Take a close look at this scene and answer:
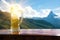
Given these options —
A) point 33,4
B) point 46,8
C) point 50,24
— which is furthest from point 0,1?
point 50,24

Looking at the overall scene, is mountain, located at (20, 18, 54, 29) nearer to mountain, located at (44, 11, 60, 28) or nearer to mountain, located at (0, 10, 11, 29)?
mountain, located at (44, 11, 60, 28)

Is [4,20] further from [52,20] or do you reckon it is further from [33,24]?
[52,20]

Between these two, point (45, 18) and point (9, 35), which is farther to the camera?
point (45, 18)

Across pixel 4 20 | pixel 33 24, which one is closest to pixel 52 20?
pixel 33 24

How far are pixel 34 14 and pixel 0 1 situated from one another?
49cm

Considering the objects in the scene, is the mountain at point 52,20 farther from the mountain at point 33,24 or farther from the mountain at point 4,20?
the mountain at point 4,20

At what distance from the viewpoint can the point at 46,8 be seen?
1.57 m

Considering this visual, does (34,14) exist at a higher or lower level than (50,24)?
higher

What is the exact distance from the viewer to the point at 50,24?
1576 mm

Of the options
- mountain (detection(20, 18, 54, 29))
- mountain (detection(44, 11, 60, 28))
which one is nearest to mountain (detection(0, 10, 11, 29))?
mountain (detection(20, 18, 54, 29))

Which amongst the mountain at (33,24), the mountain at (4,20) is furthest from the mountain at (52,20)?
the mountain at (4,20)
